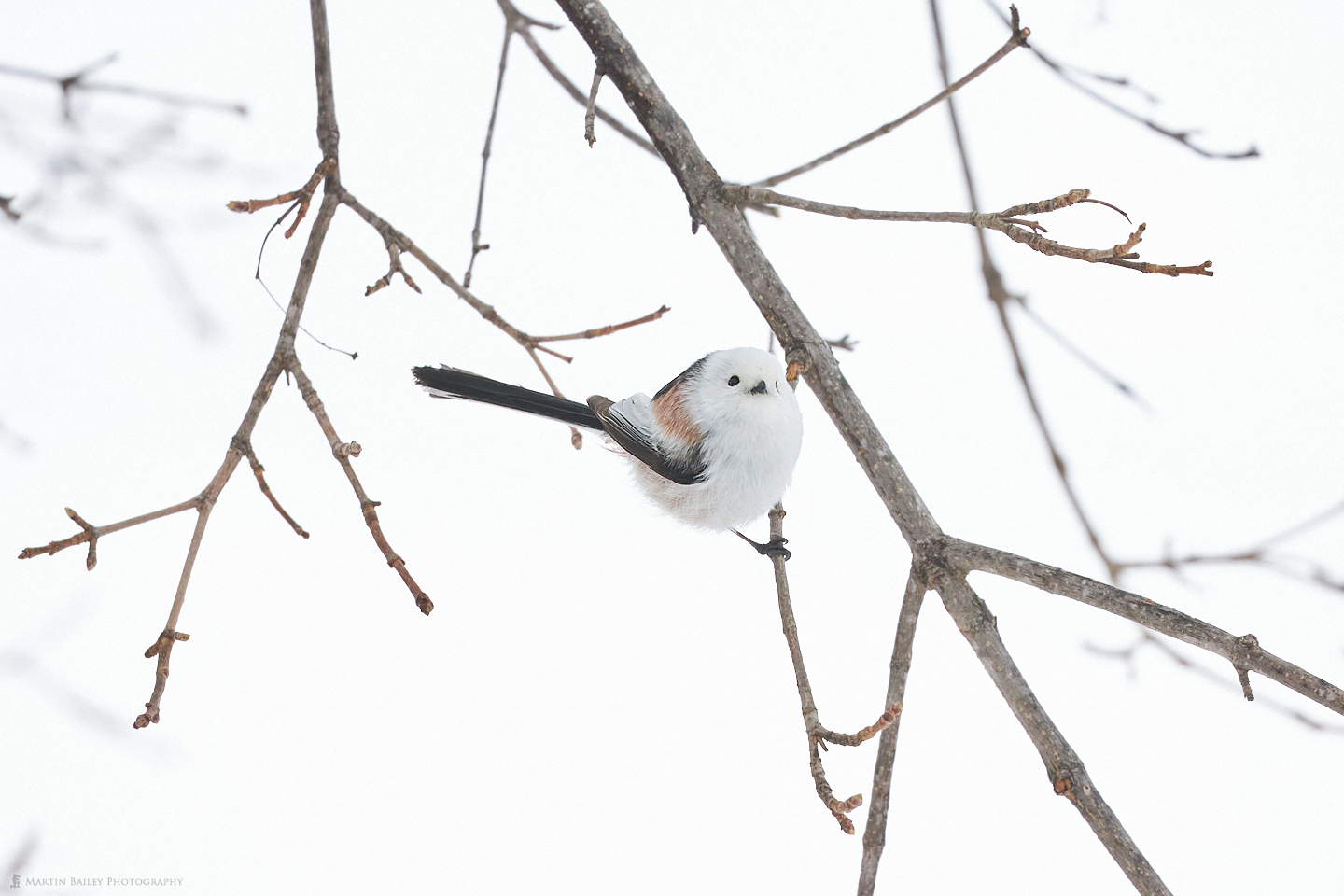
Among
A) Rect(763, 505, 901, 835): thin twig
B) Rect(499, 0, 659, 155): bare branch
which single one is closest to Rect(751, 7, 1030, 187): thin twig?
Rect(499, 0, 659, 155): bare branch

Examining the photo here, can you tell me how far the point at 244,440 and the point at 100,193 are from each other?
0.32 m

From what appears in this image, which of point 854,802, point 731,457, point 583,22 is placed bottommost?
point 854,802

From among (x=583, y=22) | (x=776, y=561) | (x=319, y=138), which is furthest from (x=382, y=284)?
(x=776, y=561)


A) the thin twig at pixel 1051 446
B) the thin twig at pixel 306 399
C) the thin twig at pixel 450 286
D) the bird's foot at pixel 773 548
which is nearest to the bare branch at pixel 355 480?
the thin twig at pixel 306 399

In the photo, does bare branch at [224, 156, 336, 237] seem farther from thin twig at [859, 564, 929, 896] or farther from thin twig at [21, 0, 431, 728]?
thin twig at [859, 564, 929, 896]

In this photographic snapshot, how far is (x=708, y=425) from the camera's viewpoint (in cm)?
75

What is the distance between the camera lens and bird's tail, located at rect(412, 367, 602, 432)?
2.25 feet

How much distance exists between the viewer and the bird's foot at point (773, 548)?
0.79 meters

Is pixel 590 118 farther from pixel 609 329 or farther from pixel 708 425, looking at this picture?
pixel 708 425

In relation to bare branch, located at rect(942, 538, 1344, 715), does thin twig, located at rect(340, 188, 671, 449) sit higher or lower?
higher

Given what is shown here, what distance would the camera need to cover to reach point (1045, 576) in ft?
1.78

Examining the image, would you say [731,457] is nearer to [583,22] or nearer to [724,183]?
[724,183]

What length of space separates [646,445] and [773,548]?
0.46 ft

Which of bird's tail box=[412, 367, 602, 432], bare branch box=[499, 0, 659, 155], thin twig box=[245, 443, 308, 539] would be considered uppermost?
bare branch box=[499, 0, 659, 155]
